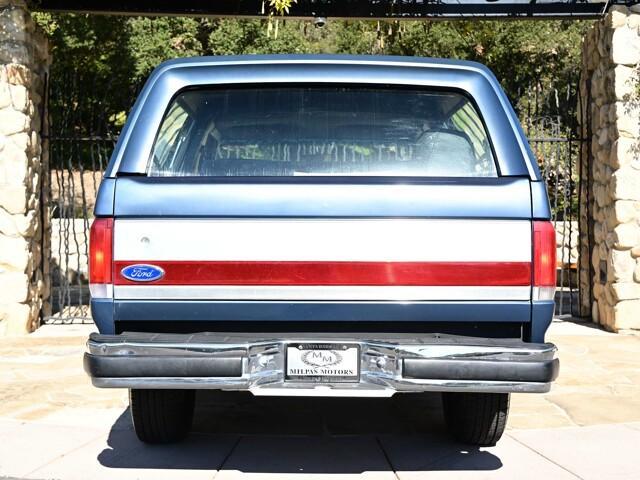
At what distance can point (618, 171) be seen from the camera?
8.98m

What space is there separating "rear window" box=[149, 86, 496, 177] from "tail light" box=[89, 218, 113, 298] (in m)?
0.48

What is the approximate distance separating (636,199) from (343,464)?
18.2 ft

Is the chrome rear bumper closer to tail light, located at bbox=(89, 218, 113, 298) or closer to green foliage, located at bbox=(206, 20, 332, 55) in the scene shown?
tail light, located at bbox=(89, 218, 113, 298)

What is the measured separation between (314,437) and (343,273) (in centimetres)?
166

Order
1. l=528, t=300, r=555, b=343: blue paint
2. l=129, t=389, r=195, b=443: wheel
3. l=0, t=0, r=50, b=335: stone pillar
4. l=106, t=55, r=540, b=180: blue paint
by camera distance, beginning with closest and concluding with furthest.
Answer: l=528, t=300, r=555, b=343: blue paint
l=106, t=55, r=540, b=180: blue paint
l=129, t=389, r=195, b=443: wheel
l=0, t=0, r=50, b=335: stone pillar

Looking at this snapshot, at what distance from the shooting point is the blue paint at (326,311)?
152 inches

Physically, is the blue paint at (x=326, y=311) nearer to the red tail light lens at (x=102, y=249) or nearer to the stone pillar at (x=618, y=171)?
the red tail light lens at (x=102, y=249)

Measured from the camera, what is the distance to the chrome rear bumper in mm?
3795

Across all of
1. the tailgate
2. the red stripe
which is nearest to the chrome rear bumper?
the tailgate

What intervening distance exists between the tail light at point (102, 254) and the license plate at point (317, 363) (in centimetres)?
82

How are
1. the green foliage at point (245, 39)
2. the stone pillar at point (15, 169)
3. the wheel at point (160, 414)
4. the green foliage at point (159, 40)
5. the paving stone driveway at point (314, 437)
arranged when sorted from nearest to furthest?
the paving stone driveway at point (314, 437), the wheel at point (160, 414), the stone pillar at point (15, 169), the green foliage at point (159, 40), the green foliage at point (245, 39)

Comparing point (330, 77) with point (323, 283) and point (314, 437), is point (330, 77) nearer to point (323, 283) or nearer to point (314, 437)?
point (323, 283)

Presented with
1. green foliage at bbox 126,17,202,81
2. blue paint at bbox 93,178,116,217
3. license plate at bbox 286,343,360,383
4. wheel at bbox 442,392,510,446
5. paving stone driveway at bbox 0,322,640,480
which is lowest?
paving stone driveway at bbox 0,322,640,480

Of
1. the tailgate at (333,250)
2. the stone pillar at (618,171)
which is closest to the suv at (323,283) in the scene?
the tailgate at (333,250)
